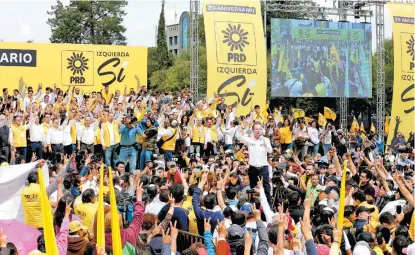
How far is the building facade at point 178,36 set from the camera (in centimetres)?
7992

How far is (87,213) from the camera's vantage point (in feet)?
27.9

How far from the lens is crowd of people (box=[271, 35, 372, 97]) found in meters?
29.5

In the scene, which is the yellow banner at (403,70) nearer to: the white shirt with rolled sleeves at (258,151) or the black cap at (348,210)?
the white shirt with rolled sleeves at (258,151)

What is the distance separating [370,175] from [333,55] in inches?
700

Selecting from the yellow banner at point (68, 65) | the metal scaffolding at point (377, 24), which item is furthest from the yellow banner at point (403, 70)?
the yellow banner at point (68, 65)

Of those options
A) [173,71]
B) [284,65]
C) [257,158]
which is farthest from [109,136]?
[173,71]

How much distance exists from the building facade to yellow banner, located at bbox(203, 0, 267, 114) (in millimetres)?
54047

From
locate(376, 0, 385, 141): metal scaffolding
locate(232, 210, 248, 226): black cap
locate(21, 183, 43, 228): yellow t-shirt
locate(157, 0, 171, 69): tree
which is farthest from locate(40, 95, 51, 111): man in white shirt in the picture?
locate(157, 0, 171, 69): tree

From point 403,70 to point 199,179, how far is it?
14.0 m

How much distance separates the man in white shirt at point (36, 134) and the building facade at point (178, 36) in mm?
60485

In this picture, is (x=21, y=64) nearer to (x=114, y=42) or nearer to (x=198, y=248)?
(x=198, y=248)

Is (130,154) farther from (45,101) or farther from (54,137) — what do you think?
(45,101)

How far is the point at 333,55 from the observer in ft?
99.0

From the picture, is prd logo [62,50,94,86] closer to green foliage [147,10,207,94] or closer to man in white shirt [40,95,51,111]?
man in white shirt [40,95,51,111]
